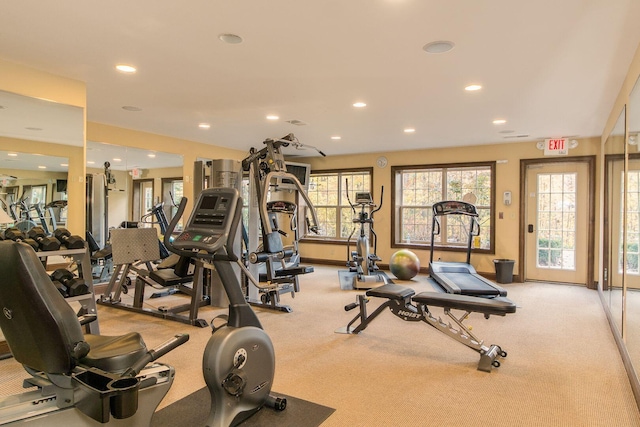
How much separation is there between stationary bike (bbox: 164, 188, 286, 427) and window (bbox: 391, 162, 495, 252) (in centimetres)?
571

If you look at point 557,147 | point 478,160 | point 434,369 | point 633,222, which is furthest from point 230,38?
point 557,147

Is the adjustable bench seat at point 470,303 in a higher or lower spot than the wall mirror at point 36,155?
lower

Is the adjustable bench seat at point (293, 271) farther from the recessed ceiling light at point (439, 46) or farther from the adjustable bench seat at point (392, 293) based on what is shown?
the recessed ceiling light at point (439, 46)

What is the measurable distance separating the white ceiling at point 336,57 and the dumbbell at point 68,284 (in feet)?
5.94

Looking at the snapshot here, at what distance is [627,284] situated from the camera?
317cm

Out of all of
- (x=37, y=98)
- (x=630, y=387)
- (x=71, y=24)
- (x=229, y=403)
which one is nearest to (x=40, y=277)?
(x=229, y=403)

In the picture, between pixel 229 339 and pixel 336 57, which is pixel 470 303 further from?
pixel 336 57

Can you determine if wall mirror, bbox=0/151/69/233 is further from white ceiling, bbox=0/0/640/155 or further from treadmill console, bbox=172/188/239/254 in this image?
treadmill console, bbox=172/188/239/254

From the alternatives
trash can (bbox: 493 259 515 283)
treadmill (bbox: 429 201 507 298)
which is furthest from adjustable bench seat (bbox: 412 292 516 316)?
trash can (bbox: 493 259 515 283)

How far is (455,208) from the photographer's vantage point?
6.50 m

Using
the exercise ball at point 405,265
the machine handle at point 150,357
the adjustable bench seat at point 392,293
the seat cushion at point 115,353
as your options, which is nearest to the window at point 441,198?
the exercise ball at point 405,265

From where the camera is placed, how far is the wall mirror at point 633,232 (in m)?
2.77

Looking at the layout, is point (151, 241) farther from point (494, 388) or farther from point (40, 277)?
point (494, 388)

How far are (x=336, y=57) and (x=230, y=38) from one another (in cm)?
86
